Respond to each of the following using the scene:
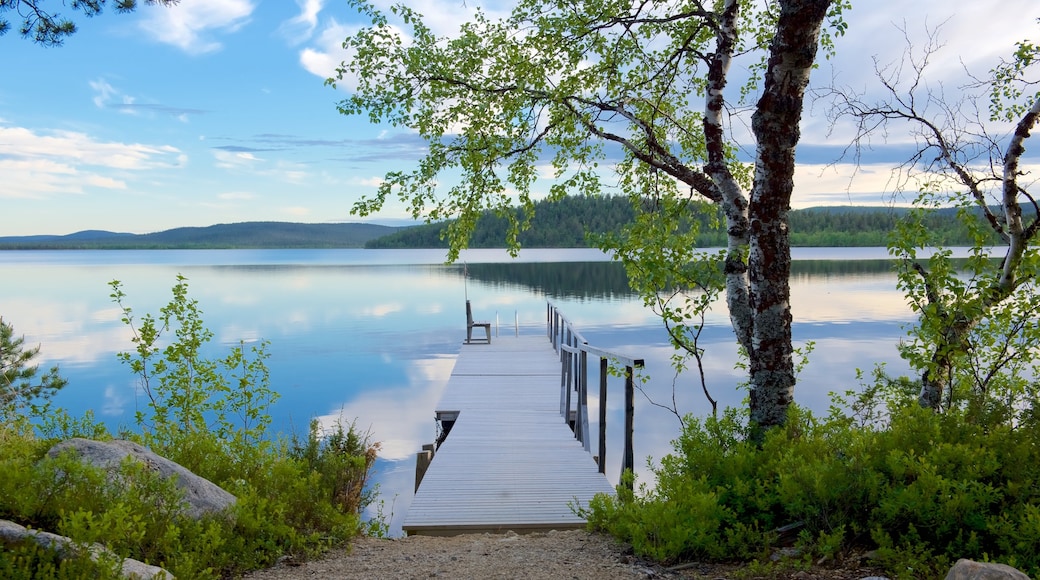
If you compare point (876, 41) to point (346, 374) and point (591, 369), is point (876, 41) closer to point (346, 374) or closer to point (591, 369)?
point (591, 369)

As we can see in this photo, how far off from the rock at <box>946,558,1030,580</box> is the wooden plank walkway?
300 cm

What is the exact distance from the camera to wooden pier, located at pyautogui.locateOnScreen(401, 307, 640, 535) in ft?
19.6

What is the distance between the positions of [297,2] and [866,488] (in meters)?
10.6

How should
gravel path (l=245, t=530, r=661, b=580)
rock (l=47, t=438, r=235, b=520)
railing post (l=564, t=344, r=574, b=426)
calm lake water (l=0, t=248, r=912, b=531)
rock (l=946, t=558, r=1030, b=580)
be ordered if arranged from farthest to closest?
calm lake water (l=0, t=248, r=912, b=531) < railing post (l=564, t=344, r=574, b=426) < rock (l=47, t=438, r=235, b=520) < gravel path (l=245, t=530, r=661, b=580) < rock (l=946, t=558, r=1030, b=580)

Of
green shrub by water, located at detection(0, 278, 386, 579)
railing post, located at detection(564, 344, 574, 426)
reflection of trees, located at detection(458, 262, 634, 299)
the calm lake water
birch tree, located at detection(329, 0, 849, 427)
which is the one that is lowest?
the calm lake water

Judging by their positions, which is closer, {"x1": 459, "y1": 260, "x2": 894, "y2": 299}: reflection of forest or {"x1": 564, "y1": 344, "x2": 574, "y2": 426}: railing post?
{"x1": 564, "y1": 344, "x2": 574, "y2": 426}: railing post

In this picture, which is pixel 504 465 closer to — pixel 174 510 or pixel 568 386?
pixel 568 386

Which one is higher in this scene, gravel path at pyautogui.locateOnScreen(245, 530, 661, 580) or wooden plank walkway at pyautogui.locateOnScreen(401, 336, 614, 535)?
gravel path at pyautogui.locateOnScreen(245, 530, 661, 580)

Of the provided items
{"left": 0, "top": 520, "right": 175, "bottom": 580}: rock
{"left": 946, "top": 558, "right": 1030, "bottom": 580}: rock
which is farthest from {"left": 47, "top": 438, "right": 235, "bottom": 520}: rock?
{"left": 946, "top": 558, "right": 1030, "bottom": 580}: rock

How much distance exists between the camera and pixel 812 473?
339cm

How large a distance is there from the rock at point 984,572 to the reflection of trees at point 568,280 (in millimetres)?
33771

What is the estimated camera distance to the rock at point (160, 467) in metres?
3.84

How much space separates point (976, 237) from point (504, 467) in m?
4.74

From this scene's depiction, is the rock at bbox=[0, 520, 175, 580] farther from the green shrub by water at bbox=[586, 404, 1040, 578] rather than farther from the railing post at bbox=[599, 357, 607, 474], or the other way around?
the railing post at bbox=[599, 357, 607, 474]
